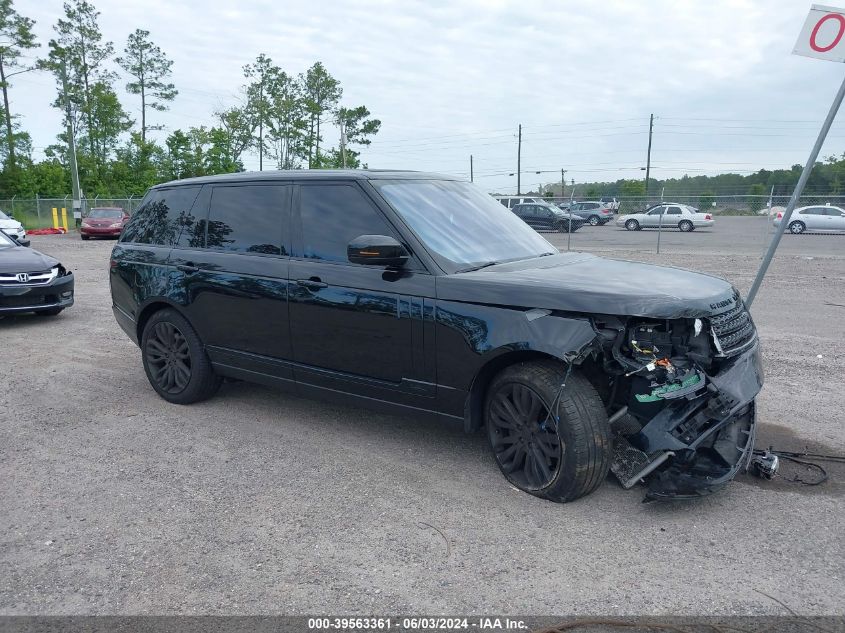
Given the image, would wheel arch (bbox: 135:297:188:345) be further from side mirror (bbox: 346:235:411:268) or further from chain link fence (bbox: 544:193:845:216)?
chain link fence (bbox: 544:193:845:216)

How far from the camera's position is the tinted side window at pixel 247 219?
15.9ft

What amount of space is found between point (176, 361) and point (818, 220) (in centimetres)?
3190

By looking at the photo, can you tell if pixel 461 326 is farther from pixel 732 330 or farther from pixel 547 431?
pixel 732 330

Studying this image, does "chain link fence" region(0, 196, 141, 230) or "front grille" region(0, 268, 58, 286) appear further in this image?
"chain link fence" region(0, 196, 141, 230)

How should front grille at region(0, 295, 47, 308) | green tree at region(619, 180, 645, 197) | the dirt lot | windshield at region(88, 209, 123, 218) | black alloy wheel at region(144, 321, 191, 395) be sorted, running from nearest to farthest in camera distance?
the dirt lot < black alloy wheel at region(144, 321, 191, 395) < front grille at region(0, 295, 47, 308) < windshield at region(88, 209, 123, 218) < green tree at region(619, 180, 645, 197)

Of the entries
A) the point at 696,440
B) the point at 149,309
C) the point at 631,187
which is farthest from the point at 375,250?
the point at 631,187

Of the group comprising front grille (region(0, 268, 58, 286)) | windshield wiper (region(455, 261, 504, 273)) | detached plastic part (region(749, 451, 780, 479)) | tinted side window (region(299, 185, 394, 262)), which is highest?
tinted side window (region(299, 185, 394, 262))

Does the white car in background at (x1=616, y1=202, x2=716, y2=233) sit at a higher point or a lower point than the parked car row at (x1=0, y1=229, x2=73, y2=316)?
higher

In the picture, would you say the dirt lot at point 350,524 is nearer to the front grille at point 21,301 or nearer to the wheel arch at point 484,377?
the wheel arch at point 484,377

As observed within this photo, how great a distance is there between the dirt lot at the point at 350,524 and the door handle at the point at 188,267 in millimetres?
1158

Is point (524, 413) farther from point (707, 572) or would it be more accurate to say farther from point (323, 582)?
point (323, 582)

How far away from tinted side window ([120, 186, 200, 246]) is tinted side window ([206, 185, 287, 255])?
0.97 feet

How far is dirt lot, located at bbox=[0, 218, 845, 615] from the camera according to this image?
9.54 feet

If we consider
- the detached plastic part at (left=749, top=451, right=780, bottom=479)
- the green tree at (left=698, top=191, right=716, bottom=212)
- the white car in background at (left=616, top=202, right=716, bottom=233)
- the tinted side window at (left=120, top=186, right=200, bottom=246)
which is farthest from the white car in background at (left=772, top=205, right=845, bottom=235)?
the tinted side window at (left=120, top=186, right=200, bottom=246)
